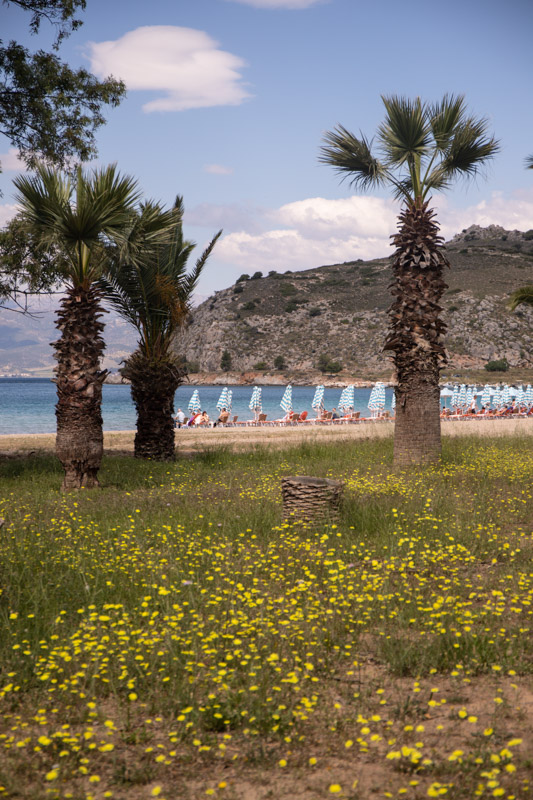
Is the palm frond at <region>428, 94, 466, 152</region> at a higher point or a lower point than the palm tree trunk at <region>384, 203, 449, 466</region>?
higher

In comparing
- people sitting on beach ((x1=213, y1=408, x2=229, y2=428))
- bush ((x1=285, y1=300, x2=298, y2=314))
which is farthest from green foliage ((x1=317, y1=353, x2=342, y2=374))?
people sitting on beach ((x1=213, y1=408, x2=229, y2=428))

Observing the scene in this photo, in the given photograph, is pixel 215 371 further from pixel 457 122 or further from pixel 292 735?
pixel 292 735

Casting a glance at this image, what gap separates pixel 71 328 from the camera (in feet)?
36.0

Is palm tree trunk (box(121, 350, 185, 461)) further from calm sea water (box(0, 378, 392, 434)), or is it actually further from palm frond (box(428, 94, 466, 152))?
calm sea water (box(0, 378, 392, 434))

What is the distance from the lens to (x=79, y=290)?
1102 cm

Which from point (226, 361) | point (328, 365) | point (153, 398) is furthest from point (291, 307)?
point (153, 398)

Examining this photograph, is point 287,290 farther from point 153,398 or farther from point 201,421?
point 153,398

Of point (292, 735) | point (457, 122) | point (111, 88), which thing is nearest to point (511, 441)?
point (457, 122)

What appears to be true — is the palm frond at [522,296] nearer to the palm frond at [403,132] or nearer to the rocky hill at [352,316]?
the palm frond at [403,132]

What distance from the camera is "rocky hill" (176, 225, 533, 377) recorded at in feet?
283

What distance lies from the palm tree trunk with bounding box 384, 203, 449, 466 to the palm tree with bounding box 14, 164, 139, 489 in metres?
5.32

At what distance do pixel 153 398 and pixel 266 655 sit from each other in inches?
409

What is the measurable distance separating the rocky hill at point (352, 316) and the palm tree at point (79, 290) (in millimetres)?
76049

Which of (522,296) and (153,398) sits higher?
(522,296)
